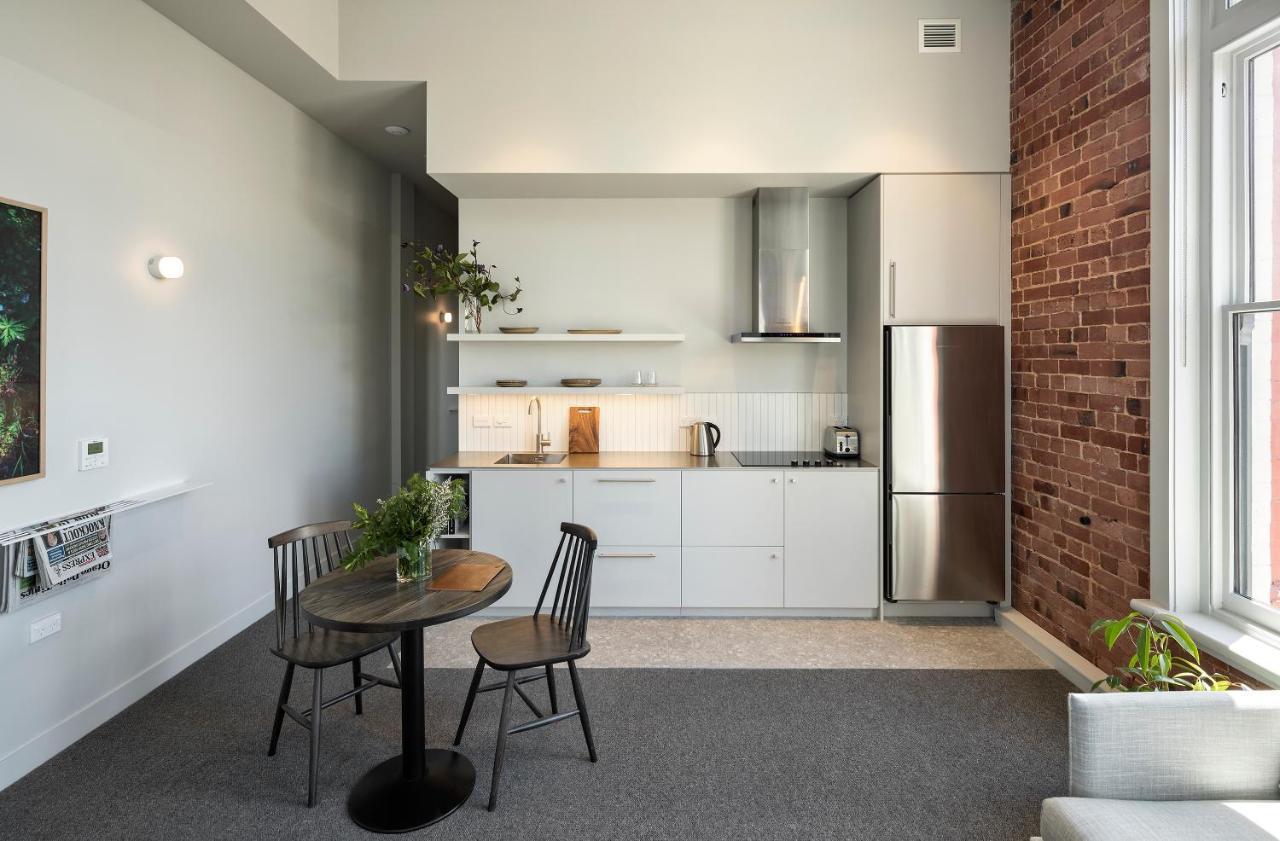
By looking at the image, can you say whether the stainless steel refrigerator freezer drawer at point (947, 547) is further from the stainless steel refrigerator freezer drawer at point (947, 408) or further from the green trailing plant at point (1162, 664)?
the green trailing plant at point (1162, 664)

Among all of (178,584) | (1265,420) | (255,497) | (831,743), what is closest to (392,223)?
(255,497)

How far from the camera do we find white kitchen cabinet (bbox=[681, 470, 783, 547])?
3977 millimetres

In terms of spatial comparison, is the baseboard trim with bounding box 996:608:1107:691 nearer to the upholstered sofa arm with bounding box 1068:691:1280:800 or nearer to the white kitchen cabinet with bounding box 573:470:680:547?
the upholstered sofa arm with bounding box 1068:691:1280:800

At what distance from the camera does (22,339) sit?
7.95 feet

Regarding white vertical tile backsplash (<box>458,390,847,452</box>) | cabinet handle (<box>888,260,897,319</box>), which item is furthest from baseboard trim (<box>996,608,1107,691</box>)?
cabinet handle (<box>888,260,897,319</box>)

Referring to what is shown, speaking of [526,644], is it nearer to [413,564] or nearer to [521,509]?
[413,564]

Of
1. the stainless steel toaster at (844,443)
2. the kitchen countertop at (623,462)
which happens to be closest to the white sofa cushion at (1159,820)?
the kitchen countertop at (623,462)

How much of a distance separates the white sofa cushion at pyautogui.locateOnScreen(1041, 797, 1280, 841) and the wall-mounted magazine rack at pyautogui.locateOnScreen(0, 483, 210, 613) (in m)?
3.23

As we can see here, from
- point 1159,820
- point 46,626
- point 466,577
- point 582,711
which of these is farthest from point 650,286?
point 1159,820

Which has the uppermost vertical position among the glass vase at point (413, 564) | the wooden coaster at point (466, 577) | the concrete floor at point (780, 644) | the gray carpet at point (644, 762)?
the glass vase at point (413, 564)

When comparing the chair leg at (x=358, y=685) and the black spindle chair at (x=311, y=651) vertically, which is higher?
the black spindle chair at (x=311, y=651)

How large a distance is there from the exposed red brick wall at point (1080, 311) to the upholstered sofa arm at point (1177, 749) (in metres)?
1.16

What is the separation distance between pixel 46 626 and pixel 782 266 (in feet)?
12.7

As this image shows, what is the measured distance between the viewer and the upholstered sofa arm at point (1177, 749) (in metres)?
1.73
